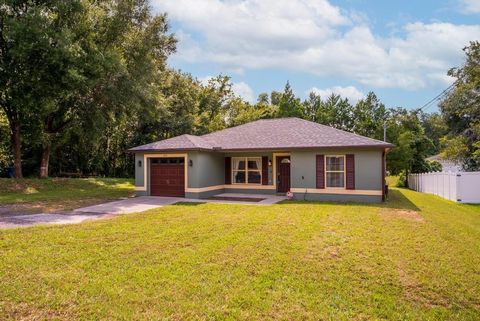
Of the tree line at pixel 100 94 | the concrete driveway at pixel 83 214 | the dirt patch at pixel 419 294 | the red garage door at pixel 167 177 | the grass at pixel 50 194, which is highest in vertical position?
the tree line at pixel 100 94

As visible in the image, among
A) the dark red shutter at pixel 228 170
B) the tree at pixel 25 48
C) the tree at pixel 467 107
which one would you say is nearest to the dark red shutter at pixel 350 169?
the dark red shutter at pixel 228 170

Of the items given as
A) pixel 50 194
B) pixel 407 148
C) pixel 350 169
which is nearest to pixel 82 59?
pixel 50 194

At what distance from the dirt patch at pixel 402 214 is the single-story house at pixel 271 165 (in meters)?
2.30

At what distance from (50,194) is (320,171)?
13.1 meters

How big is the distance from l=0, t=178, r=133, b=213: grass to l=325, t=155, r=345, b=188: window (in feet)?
32.6

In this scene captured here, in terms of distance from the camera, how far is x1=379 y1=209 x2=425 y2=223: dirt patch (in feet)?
33.7

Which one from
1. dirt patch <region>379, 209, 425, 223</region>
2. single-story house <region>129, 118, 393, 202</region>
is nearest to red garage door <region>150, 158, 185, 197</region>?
single-story house <region>129, 118, 393, 202</region>

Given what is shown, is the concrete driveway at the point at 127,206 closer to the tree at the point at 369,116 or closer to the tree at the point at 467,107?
the tree at the point at 467,107

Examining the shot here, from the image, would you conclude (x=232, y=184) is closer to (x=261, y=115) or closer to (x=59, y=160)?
(x=59, y=160)

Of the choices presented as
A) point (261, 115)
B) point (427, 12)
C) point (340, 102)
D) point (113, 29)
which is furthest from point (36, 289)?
point (340, 102)

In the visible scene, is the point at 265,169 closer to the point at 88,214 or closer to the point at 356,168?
the point at 356,168

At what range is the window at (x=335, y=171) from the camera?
1462cm

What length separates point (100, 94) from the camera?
19.7 m

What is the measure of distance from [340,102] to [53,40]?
126 feet
